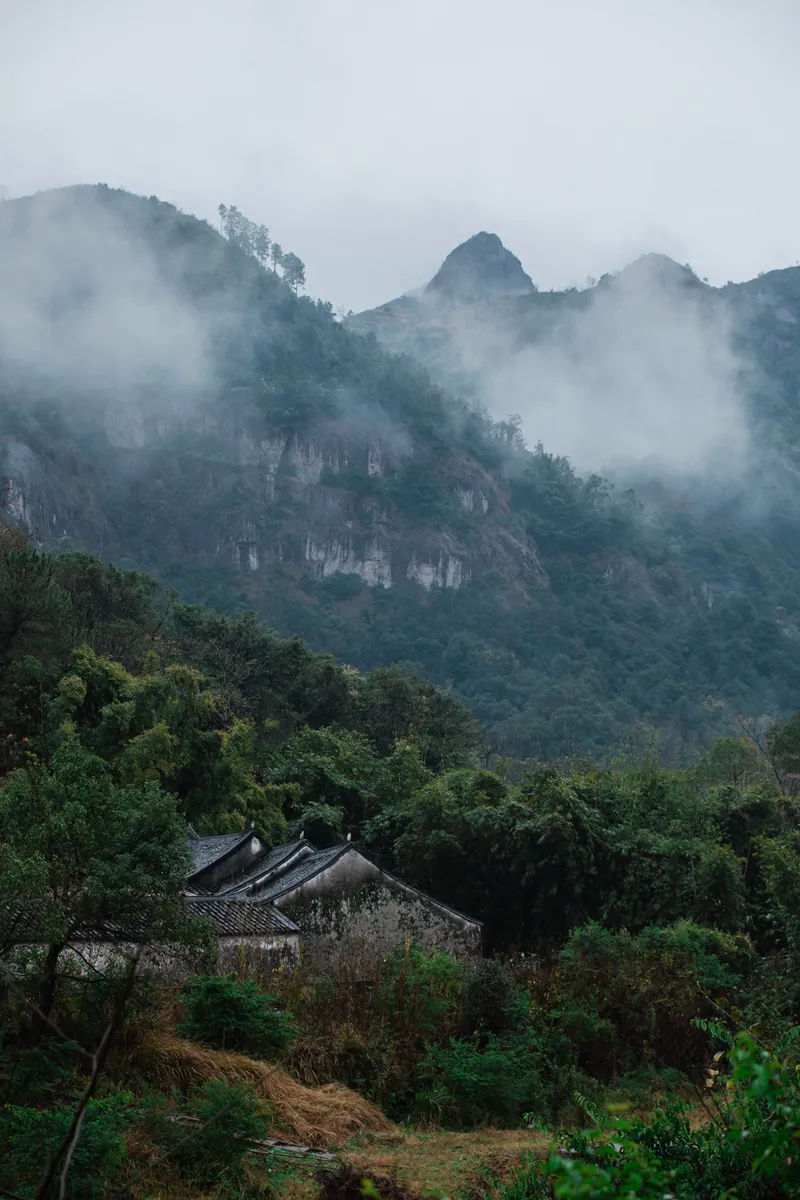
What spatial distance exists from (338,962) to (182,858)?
5926 mm

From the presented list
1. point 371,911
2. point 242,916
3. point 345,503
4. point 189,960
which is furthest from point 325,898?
point 345,503

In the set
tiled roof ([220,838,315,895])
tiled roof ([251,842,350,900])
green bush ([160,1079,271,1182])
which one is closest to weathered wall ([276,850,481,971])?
tiled roof ([251,842,350,900])

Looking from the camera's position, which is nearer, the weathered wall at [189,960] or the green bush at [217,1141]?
the green bush at [217,1141]

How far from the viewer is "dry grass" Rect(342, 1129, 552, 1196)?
9508 mm

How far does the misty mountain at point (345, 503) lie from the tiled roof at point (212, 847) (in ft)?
195

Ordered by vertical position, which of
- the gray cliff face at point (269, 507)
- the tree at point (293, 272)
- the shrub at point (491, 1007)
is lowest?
the shrub at point (491, 1007)

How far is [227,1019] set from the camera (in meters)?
13.4

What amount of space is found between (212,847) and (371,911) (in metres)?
5.14

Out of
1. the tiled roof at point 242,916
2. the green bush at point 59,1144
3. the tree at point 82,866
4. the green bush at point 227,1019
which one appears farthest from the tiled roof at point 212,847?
the green bush at point 59,1144

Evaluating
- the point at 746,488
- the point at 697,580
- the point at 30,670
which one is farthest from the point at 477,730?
the point at 746,488

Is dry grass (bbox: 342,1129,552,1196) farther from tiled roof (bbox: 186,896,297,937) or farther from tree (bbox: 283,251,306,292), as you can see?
tree (bbox: 283,251,306,292)

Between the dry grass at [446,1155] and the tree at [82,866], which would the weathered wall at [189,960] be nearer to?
the tree at [82,866]

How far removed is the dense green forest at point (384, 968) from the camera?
8.12 metres

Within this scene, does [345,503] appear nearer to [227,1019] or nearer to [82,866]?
[227,1019]
